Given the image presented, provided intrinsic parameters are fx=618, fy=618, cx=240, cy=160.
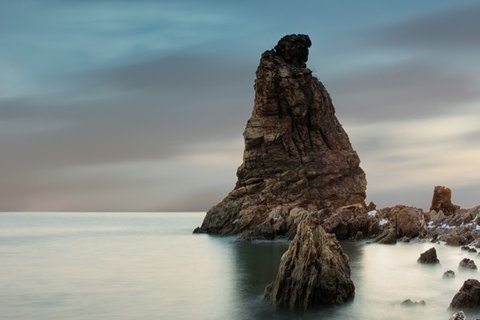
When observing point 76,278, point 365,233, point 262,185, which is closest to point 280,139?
point 262,185

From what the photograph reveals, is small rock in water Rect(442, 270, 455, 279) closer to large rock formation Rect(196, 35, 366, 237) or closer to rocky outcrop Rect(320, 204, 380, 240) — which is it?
rocky outcrop Rect(320, 204, 380, 240)

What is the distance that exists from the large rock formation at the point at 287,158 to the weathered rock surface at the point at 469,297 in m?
75.2

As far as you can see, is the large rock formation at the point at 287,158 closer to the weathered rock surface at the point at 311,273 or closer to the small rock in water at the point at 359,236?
the small rock in water at the point at 359,236

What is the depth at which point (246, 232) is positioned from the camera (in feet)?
343

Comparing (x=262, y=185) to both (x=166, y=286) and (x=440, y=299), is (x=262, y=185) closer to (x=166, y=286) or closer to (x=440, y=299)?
(x=166, y=286)

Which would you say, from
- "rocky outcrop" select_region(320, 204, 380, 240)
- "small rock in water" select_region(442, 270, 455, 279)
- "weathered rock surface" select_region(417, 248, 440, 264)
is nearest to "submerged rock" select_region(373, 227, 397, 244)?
"rocky outcrop" select_region(320, 204, 380, 240)

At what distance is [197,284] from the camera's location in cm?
5550

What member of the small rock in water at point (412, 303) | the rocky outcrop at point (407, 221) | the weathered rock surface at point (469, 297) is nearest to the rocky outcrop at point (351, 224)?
the rocky outcrop at point (407, 221)

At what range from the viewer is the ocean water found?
40312 millimetres

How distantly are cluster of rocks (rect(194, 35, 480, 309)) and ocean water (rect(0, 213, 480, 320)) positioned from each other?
11.3 meters

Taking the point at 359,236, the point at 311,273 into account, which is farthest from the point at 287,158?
the point at 311,273

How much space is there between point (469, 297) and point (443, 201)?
8801 centimetres

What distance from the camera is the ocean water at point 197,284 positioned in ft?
132

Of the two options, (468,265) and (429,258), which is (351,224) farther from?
(468,265)
